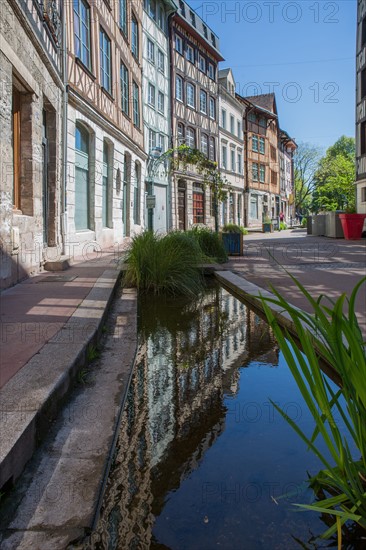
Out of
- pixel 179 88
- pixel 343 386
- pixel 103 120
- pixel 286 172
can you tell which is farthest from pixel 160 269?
pixel 286 172

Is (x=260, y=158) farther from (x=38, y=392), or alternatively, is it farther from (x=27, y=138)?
(x=38, y=392)

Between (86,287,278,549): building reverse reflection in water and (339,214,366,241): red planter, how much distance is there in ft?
52.1

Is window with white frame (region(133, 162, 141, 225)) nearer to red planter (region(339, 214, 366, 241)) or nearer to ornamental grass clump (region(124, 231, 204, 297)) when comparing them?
red planter (region(339, 214, 366, 241))

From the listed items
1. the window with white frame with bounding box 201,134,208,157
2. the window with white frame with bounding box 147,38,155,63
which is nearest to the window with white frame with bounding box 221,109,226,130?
the window with white frame with bounding box 201,134,208,157

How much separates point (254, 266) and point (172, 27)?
19702 mm

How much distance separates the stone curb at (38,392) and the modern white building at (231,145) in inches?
1158

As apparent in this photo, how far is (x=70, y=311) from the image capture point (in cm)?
451

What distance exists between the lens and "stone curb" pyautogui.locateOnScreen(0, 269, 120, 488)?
182cm

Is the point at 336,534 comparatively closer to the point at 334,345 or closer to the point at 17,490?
the point at 334,345

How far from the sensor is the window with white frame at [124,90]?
52.6 ft

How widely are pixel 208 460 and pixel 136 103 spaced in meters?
18.1

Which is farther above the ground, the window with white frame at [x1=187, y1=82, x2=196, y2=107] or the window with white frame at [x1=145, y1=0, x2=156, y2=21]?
the window with white frame at [x1=145, y1=0, x2=156, y2=21]

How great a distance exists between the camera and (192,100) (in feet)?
93.1

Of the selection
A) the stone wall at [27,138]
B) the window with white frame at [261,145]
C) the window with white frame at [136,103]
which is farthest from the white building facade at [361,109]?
the stone wall at [27,138]
